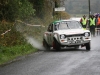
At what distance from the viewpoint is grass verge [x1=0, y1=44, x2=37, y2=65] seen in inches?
667

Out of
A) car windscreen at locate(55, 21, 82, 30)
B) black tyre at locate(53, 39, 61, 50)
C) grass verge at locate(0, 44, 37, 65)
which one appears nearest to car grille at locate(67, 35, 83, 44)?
black tyre at locate(53, 39, 61, 50)

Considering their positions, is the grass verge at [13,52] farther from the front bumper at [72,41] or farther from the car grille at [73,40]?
the car grille at [73,40]

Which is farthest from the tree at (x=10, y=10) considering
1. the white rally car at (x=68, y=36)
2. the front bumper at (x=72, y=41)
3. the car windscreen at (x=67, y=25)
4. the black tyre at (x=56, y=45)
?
the front bumper at (x=72, y=41)

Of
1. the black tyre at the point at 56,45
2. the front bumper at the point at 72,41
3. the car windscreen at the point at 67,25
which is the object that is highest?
the car windscreen at the point at 67,25

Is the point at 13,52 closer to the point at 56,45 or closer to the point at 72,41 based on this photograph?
the point at 56,45

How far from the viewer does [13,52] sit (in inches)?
744

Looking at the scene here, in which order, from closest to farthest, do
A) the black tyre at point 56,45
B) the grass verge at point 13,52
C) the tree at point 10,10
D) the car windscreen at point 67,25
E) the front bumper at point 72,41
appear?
the grass verge at point 13,52 → the front bumper at point 72,41 → the black tyre at point 56,45 → the car windscreen at point 67,25 → the tree at point 10,10

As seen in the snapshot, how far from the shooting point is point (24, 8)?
3088cm

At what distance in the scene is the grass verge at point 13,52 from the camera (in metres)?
16.9

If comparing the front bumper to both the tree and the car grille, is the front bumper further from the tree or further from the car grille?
the tree

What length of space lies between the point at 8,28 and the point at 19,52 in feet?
13.4

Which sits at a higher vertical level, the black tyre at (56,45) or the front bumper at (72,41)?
the front bumper at (72,41)

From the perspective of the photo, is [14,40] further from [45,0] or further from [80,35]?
[45,0]

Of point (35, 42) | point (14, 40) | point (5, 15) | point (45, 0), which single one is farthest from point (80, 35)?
point (45, 0)
